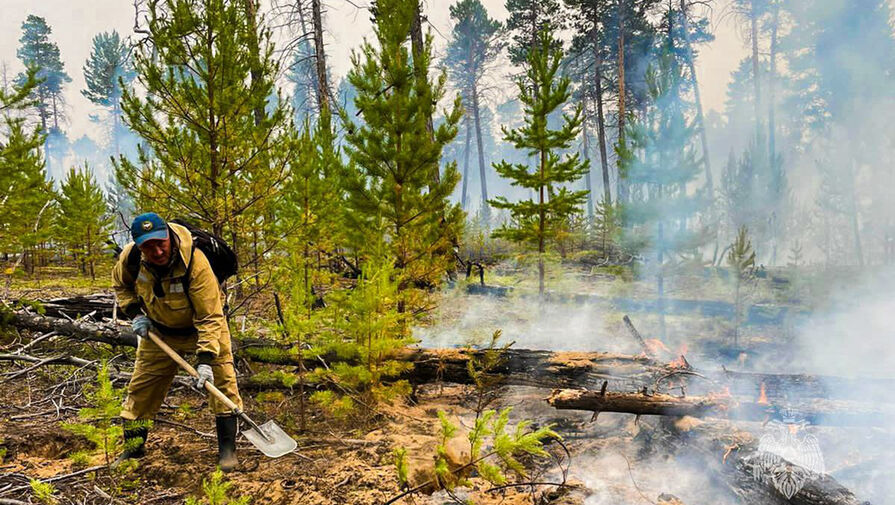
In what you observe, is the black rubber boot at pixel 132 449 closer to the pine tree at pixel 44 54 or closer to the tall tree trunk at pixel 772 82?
the tall tree trunk at pixel 772 82

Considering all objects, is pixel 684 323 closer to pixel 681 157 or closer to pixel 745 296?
pixel 745 296

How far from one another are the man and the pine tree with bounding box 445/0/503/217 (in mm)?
29770

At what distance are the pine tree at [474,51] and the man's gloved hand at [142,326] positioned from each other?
29926mm

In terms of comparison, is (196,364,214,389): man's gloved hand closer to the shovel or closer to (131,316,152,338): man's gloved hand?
the shovel

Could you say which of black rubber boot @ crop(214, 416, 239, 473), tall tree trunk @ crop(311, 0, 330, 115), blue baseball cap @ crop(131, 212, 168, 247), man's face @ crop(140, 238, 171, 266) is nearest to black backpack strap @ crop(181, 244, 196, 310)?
man's face @ crop(140, 238, 171, 266)

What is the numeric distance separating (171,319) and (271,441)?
142cm

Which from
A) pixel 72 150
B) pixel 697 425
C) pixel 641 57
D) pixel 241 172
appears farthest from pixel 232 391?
pixel 72 150

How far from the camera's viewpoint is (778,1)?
25.7 metres

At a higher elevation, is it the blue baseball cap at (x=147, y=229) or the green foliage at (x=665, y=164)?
Result: the green foliage at (x=665, y=164)

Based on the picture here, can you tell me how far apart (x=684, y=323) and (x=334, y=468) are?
12661 mm

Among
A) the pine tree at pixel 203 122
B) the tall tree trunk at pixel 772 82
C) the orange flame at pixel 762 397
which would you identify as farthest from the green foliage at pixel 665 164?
the tall tree trunk at pixel 772 82

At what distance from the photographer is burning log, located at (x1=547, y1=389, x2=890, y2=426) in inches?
180

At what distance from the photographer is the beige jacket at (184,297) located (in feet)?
11.4

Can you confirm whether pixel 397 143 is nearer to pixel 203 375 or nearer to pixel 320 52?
pixel 203 375
